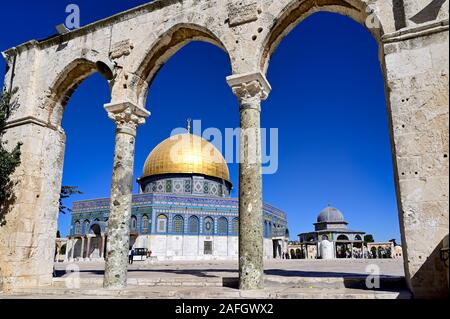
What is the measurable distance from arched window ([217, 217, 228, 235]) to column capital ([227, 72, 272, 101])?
86.8 feet

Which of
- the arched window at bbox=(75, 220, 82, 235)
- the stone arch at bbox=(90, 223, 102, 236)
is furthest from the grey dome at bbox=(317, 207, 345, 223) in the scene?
the arched window at bbox=(75, 220, 82, 235)

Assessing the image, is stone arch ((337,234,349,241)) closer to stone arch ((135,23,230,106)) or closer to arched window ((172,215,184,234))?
arched window ((172,215,184,234))

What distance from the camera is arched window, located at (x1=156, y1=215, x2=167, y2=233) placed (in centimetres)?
2959

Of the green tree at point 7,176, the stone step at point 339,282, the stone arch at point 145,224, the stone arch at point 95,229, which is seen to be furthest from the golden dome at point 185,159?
the stone step at point 339,282

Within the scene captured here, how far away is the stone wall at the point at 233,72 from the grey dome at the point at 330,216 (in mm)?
41478

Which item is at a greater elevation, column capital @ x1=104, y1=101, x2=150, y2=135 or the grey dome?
the grey dome

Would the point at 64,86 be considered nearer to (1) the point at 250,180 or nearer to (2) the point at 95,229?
(1) the point at 250,180

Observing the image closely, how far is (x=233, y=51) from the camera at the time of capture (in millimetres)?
5844

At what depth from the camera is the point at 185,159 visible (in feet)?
111

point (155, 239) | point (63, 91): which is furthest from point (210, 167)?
point (63, 91)

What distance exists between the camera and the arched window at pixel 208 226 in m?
30.9

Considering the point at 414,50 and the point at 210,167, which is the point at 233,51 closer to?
the point at 414,50

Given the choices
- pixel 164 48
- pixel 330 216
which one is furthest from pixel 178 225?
pixel 164 48

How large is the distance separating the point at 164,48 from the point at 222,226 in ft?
85.1
